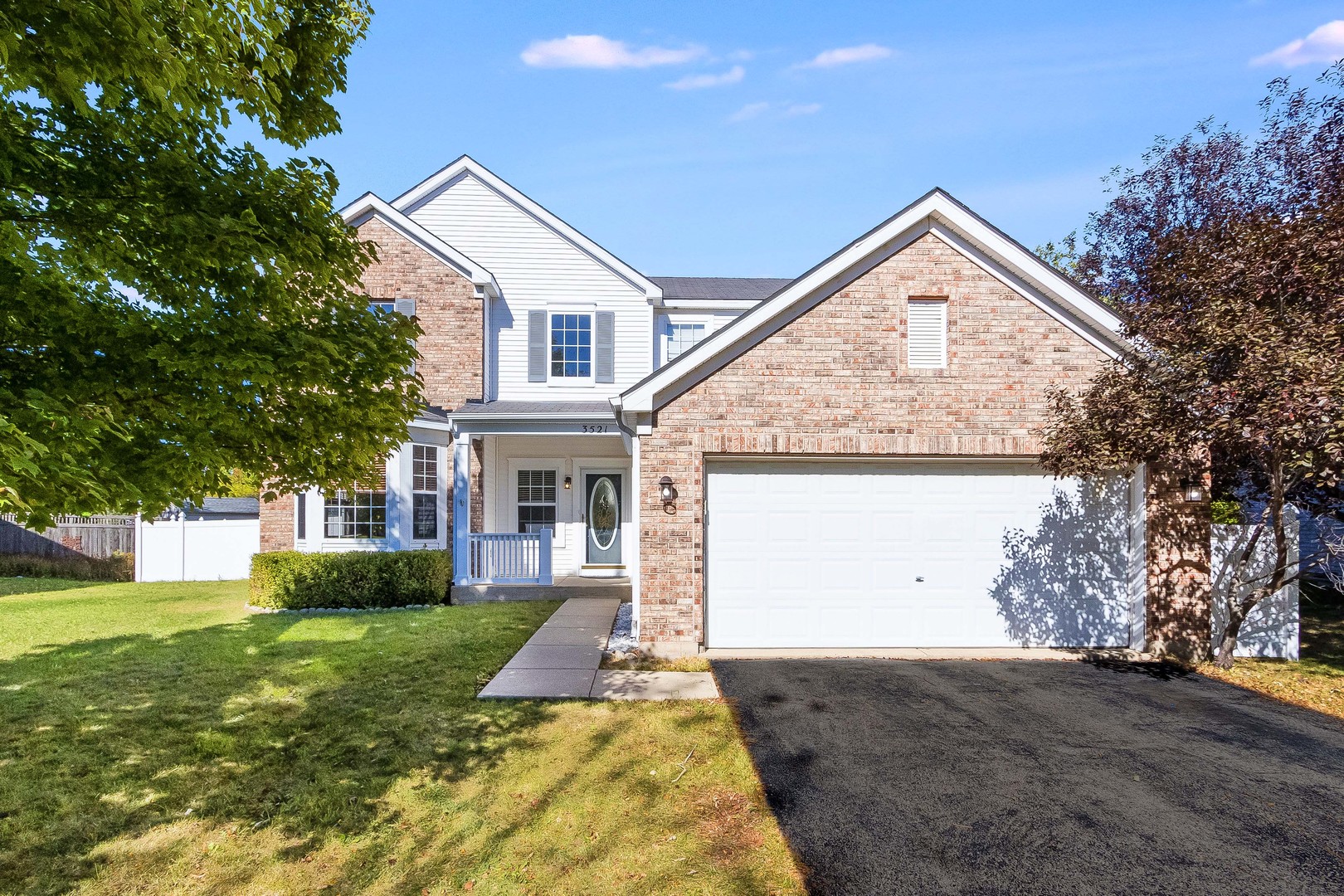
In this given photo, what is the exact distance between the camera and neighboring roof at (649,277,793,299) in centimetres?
1669

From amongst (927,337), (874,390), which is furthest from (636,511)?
(927,337)

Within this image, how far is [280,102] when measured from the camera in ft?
17.6

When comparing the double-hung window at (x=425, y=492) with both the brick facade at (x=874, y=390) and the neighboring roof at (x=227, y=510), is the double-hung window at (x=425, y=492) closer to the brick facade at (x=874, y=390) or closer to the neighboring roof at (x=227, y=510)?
the brick facade at (x=874, y=390)

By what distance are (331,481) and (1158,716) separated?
8.16m

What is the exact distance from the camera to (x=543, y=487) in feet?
51.1

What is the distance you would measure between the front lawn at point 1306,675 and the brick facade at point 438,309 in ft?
41.6

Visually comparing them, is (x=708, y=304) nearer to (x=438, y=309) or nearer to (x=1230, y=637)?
(x=438, y=309)

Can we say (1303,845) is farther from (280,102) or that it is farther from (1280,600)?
(280,102)

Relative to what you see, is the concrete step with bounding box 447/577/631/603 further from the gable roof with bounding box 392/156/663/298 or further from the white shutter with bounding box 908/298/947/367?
Answer: the white shutter with bounding box 908/298/947/367

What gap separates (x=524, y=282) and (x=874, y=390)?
953 cm

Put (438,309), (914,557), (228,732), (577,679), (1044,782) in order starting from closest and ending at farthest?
(1044,782)
(228,732)
(577,679)
(914,557)
(438,309)

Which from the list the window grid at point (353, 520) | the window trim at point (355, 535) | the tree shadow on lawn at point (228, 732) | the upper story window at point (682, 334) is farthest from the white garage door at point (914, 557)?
the upper story window at point (682, 334)

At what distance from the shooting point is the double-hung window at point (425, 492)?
43.9 ft

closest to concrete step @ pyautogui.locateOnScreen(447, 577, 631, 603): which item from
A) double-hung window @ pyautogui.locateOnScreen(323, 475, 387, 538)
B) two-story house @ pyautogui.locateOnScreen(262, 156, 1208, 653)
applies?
double-hung window @ pyautogui.locateOnScreen(323, 475, 387, 538)
